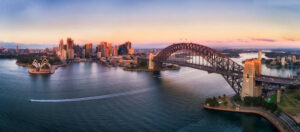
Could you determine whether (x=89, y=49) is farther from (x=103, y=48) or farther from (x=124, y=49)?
(x=124, y=49)

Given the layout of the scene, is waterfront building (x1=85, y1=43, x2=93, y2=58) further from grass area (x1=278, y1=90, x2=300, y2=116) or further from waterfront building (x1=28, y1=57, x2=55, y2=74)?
grass area (x1=278, y1=90, x2=300, y2=116)

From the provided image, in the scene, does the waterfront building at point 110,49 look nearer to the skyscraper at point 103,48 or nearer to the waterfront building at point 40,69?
the skyscraper at point 103,48

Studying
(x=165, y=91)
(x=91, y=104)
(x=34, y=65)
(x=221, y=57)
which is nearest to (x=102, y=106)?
(x=91, y=104)

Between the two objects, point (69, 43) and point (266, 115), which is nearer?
point (266, 115)

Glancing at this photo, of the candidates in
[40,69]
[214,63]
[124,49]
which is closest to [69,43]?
[124,49]

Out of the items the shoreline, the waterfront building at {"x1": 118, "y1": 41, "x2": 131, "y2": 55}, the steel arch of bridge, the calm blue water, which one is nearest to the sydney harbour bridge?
the steel arch of bridge
